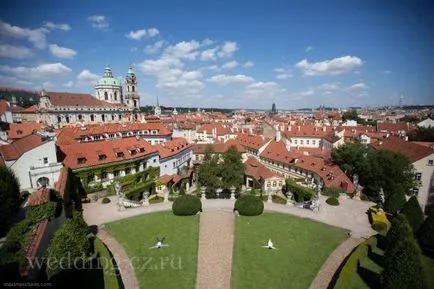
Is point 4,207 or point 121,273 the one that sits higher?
point 4,207

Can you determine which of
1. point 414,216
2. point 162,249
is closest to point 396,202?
point 414,216

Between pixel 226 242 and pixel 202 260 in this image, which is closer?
pixel 202 260

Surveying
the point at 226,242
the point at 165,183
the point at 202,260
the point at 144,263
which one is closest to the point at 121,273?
the point at 144,263

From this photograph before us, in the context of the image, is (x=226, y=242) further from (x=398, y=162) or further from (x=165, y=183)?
(x=398, y=162)

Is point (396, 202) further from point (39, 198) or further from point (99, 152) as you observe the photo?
point (99, 152)

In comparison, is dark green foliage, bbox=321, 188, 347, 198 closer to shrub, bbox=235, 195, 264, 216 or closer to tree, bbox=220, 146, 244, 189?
tree, bbox=220, 146, 244, 189
